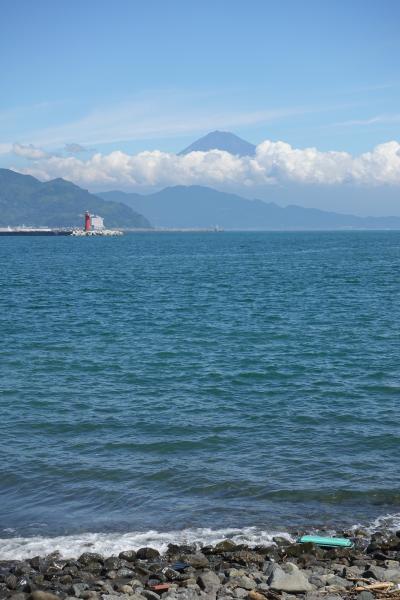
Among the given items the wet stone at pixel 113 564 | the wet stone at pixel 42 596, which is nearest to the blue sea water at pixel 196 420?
the wet stone at pixel 113 564

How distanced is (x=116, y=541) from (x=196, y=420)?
8343 mm

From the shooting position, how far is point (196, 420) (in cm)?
2266

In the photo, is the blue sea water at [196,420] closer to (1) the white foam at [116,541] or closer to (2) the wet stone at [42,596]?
(1) the white foam at [116,541]

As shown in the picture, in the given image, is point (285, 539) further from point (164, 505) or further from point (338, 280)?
point (338, 280)

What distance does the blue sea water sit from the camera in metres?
16.4

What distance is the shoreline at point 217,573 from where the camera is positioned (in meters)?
11.8

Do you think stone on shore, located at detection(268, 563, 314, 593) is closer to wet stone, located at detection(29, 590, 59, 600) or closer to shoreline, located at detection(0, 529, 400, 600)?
shoreline, located at detection(0, 529, 400, 600)

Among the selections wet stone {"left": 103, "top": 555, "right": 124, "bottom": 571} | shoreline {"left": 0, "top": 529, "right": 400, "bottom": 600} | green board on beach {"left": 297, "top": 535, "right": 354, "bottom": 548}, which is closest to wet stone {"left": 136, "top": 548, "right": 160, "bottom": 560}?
shoreline {"left": 0, "top": 529, "right": 400, "bottom": 600}

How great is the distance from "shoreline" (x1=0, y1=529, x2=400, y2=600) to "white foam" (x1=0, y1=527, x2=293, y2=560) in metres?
0.20

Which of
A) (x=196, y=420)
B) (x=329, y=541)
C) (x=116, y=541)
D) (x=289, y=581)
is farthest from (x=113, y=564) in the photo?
(x=196, y=420)

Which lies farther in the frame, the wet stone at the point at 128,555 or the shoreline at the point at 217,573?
the wet stone at the point at 128,555

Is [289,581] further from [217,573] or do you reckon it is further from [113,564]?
[113,564]

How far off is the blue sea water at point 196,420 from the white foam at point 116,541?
0.27 meters

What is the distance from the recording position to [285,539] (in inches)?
571
